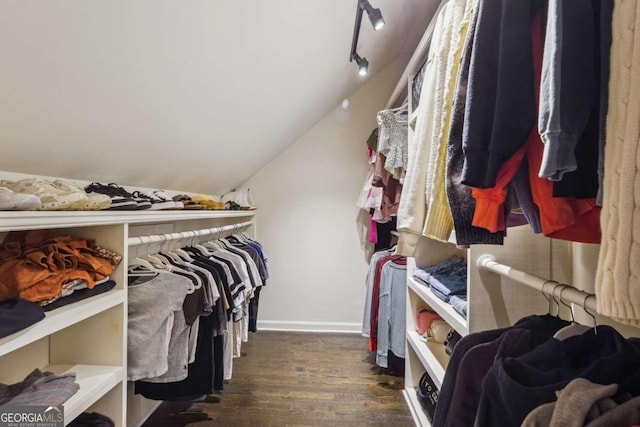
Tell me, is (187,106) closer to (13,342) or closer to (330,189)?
(13,342)

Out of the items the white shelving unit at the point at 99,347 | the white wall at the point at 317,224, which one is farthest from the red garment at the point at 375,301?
the white shelving unit at the point at 99,347

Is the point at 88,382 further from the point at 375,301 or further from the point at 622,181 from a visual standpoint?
the point at 375,301

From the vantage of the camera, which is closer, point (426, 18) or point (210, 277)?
point (210, 277)

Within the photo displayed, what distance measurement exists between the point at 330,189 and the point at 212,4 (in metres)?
2.28

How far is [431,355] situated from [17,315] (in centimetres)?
158

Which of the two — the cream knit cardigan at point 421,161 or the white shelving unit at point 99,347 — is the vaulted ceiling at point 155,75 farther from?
the cream knit cardigan at point 421,161

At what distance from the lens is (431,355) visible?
5.31 feet

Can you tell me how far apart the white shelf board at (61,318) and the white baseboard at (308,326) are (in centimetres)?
222

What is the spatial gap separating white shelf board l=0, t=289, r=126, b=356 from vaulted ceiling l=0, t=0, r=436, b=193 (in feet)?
1.62

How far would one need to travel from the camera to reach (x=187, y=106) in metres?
1.33

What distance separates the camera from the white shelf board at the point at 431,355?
144cm

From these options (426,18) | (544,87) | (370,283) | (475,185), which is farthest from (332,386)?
(426,18)

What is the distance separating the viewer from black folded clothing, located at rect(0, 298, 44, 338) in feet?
2.40

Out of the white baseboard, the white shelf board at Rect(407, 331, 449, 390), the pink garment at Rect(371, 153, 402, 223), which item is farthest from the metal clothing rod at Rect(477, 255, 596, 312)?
the white baseboard
